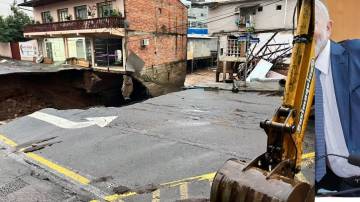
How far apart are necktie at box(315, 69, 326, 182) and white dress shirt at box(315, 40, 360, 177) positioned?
0.08m

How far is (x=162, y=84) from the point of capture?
25.2 metres

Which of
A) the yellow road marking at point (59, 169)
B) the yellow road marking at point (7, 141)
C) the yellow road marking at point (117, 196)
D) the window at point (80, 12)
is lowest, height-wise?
the yellow road marking at point (7, 141)

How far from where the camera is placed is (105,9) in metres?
21.8

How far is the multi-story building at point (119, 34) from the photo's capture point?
68.4 ft

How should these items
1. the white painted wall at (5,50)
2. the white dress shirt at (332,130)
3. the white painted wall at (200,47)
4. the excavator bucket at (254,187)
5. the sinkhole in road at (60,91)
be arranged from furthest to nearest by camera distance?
the white painted wall at (200,47) → the white painted wall at (5,50) → the sinkhole in road at (60,91) → the white dress shirt at (332,130) → the excavator bucket at (254,187)

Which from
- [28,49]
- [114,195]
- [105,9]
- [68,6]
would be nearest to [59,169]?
[114,195]

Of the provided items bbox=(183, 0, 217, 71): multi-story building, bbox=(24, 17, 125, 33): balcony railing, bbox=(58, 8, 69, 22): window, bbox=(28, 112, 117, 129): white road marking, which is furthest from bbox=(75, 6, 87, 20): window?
bbox=(28, 112, 117, 129): white road marking

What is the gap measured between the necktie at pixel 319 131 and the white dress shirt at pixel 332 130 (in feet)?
0.27

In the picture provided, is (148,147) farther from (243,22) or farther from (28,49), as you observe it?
(28,49)

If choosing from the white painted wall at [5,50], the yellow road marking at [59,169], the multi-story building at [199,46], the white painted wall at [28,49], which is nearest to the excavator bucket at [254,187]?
the yellow road marking at [59,169]

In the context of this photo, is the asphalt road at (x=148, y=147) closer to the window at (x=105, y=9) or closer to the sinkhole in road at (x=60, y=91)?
the sinkhole in road at (x=60, y=91)

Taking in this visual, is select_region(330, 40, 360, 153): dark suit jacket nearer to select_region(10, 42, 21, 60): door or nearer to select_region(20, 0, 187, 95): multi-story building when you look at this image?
select_region(20, 0, 187, 95): multi-story building

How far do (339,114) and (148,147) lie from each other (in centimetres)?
321

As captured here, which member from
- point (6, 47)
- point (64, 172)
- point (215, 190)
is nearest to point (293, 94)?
point (215, 190)
